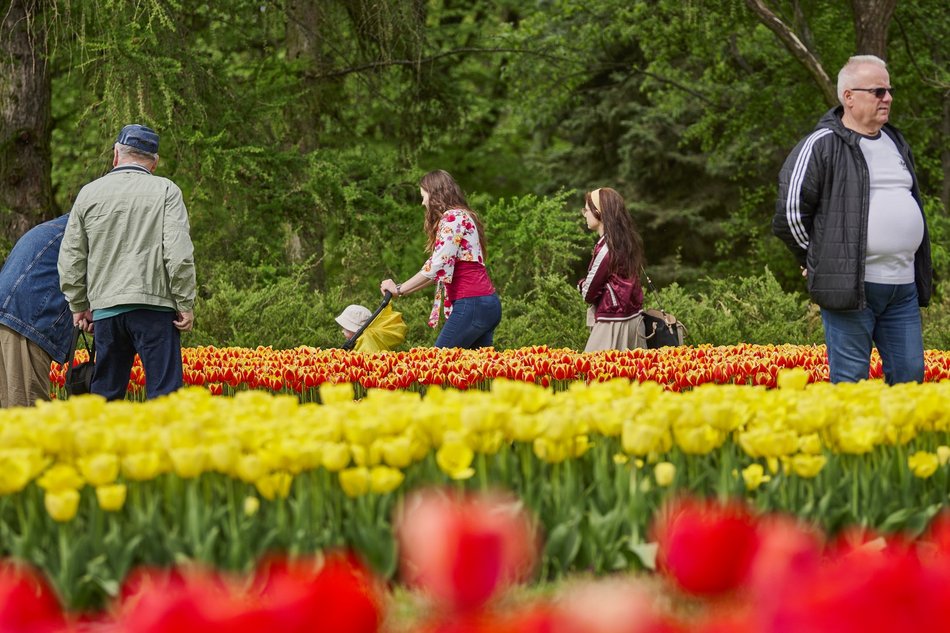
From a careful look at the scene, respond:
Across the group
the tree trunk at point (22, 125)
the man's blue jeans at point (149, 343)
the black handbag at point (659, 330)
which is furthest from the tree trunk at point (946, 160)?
the man's blue jeans at point (149, 343)

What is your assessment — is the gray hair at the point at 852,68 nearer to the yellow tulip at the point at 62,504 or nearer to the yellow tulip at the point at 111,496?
the yellow tulip at the point at 111,496

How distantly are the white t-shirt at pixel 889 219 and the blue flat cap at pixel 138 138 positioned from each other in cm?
359

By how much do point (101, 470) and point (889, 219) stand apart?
3897 millimetres

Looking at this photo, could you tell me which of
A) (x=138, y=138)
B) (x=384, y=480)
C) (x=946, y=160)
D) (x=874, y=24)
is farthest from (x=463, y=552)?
(x=946, y=160)

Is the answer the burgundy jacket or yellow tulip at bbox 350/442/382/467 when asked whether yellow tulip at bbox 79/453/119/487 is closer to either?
yellow tulip at bbox 350/442/382/467

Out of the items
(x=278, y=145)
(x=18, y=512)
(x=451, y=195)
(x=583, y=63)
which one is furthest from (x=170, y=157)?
(x=18, y=512)

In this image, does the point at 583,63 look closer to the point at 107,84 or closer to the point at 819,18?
the point at 819,18

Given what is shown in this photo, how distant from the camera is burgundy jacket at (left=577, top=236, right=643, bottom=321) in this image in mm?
8008

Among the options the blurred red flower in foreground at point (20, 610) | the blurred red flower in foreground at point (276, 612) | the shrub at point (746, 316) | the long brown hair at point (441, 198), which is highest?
the long brown hair at point (441, 198)

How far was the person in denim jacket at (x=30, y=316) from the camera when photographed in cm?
657

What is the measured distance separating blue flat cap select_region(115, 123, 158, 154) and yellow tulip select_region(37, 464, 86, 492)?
3884 millimetres

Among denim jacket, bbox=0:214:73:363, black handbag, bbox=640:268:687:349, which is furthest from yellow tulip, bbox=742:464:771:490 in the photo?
black handbag, bbox=640:268:687:349

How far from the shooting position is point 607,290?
26.6 ft

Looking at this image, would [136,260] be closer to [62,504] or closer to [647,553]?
[62,504]
